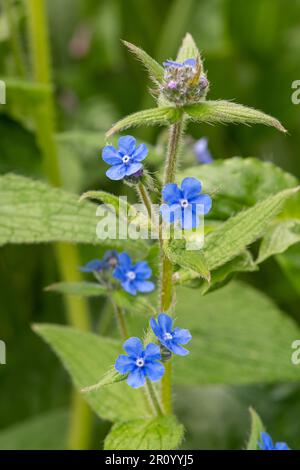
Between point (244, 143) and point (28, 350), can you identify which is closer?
point (28, 350)

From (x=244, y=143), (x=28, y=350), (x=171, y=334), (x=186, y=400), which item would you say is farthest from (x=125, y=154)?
(x=244, y=143)

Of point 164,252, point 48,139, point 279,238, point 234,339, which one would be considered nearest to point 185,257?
point 164,252

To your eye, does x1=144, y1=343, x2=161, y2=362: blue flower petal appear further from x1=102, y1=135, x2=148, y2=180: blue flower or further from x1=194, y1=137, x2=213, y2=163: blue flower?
x1=194, y1=137, x2=213, y2=163: blue flower

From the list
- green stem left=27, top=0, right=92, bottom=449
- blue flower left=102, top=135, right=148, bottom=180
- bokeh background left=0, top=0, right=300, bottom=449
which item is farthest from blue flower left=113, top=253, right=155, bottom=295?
green stem left=27, top=0, right=92, bottom=449

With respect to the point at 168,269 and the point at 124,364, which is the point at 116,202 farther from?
the point at 124,364

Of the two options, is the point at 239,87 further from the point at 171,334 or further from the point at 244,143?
the point at 171,334

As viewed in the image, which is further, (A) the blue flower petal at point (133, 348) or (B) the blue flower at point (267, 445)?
(B) the blue flower at point (267, 445)

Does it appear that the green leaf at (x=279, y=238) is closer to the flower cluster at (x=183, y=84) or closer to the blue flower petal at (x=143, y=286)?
the blue flower petal at (x=143, y=286)

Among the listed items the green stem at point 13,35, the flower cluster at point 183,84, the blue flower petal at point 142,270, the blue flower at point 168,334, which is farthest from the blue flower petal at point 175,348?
the green stem at point 13,35
